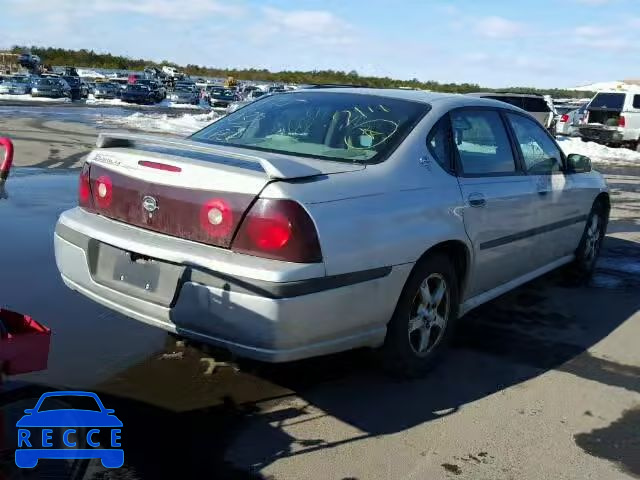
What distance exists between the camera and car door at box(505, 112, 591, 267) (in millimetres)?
4879

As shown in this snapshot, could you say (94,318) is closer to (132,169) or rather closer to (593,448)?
(132,169)

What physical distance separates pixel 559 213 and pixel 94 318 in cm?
355

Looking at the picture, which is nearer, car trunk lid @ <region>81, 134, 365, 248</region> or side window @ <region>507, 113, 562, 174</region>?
car trunk lid @ <region>81, 134, 365, 248</region>

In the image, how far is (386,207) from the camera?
3.38 meters

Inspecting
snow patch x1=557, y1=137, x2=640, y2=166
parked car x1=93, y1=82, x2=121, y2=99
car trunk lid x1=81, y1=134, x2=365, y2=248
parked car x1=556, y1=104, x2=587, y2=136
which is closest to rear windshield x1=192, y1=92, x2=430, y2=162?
car trunk lid x1=81, y1=134, x2=365, y2=248

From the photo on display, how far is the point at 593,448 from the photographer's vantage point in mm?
3283

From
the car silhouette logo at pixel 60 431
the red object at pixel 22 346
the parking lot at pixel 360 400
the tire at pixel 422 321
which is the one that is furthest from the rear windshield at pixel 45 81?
the car silhouette logo at pixel 60 431

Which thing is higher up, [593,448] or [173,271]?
[173,271]

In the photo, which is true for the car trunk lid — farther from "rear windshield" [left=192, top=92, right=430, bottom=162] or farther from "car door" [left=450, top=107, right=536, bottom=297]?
"car door" [left=450, top=107, right=536, bottom=297]

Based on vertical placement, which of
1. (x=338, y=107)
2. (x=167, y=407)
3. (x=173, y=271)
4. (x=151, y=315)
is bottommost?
(x=167, y=407)

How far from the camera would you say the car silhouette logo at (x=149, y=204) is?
11.0 ft

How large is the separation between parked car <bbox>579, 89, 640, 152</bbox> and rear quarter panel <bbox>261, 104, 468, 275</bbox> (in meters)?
20.3

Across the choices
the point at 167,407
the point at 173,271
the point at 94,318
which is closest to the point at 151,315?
the point at 173,271

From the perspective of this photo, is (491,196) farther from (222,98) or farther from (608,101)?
(222,98)
